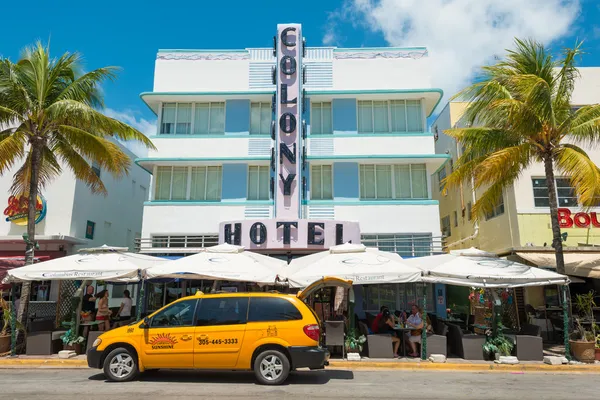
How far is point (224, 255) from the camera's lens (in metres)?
13.0

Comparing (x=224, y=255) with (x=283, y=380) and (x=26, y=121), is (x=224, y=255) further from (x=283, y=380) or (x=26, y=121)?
(x=26, y=121)

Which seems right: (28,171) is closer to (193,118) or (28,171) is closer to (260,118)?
(193,118)

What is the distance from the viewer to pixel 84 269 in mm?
12523

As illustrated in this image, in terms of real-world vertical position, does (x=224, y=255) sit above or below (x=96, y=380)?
above

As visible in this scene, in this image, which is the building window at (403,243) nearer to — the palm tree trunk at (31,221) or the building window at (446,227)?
the building window at (446,227)

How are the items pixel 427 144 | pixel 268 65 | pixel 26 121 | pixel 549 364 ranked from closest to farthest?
pixel 549 364 → pixel 26 121 → pixel 427 144 → pixel 268 65

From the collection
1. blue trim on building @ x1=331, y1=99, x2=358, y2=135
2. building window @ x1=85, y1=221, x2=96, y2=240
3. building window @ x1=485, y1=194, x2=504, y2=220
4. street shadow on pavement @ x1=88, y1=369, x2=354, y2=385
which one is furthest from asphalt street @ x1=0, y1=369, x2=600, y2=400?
blue trim on building @ x1=331, y1=99, x2=358, y2=135

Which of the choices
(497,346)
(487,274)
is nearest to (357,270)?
(487,274)

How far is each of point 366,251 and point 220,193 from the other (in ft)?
29.0

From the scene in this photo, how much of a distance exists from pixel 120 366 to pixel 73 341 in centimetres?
442

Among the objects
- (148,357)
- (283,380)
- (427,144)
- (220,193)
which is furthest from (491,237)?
(148,357)

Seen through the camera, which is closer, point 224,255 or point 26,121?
point 224,255

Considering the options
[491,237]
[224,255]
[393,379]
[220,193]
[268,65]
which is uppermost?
[268,65]

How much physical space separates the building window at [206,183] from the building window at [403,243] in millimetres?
6801
